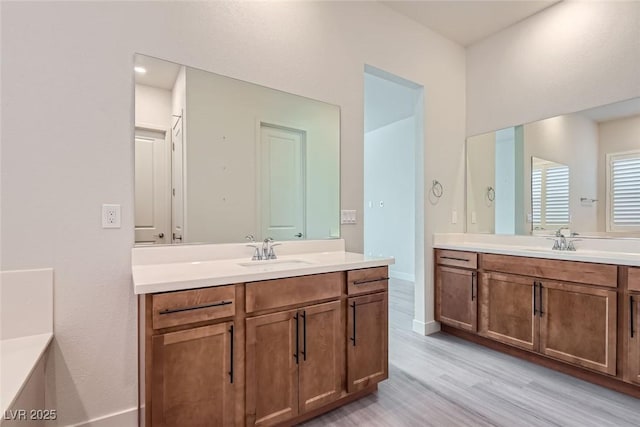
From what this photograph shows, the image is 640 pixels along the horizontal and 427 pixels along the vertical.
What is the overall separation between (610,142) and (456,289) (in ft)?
5.54

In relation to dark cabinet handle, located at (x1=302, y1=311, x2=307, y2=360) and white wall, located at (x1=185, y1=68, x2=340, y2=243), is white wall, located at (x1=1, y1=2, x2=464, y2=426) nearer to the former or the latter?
white wall, located at (x1=185, y1=68, x2=340, y2=243)

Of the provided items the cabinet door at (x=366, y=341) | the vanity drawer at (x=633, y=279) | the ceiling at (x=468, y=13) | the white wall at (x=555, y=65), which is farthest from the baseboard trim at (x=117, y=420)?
the white wall at (x=555, y=65)

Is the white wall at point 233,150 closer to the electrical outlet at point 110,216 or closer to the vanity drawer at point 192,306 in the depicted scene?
the electrical outlet at point 110,216

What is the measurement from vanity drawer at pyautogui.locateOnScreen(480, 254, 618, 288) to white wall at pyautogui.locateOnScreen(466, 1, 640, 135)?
1331mm

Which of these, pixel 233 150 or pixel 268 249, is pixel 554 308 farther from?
pixel 233 150

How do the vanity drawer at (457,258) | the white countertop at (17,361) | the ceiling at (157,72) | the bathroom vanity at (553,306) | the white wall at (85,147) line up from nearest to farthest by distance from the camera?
the white countertop at (17,361) → the white wall at (85,147) → the ceiling at (157,72) → the bathroom vanity at (553,306) → the vanity drawer at (457,258)

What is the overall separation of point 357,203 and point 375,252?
372 cm

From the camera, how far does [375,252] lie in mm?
6168

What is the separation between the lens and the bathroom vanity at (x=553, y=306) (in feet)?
6.63

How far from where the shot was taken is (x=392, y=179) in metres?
5.76

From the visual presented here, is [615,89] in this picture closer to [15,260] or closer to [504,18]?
[504,18]

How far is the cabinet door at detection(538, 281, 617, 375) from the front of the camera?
2066 mm

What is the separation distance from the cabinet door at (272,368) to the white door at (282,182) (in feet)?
2.46

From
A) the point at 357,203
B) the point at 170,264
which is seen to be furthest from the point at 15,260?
the point at 357,203
